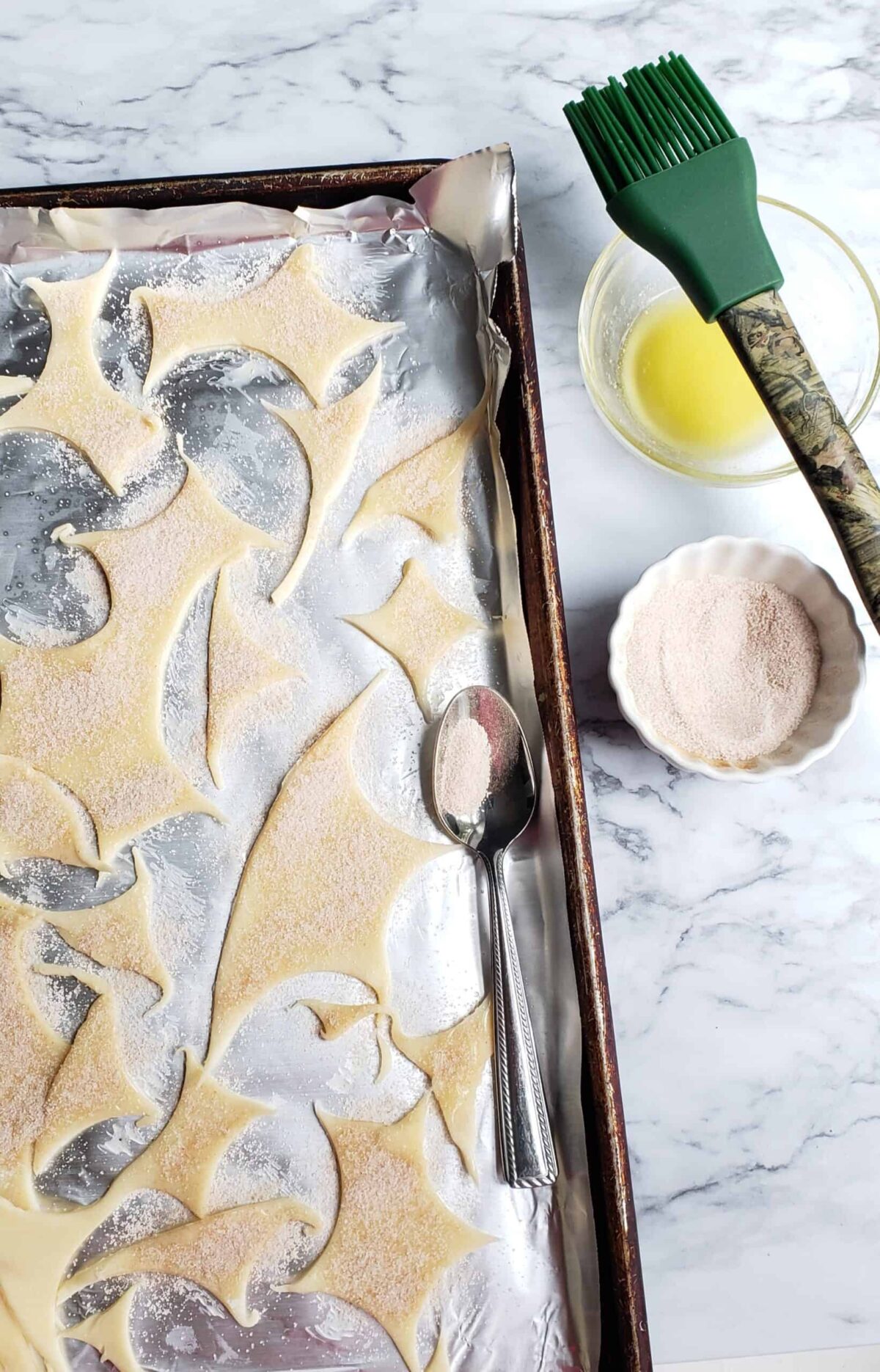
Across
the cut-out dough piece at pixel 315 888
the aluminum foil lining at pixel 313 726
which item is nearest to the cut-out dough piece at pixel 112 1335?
the aluminum foil lining at pixel 313 726

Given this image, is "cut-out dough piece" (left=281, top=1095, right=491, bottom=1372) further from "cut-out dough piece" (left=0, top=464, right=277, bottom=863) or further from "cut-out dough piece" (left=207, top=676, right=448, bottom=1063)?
"cut-out dough piece" (left=0, top=464, right=277, bottom=863)

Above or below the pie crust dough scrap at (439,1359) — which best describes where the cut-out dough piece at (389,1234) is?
above

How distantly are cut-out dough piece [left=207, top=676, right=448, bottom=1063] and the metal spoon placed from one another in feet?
0.10

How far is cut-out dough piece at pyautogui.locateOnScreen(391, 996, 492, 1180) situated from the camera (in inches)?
21.3

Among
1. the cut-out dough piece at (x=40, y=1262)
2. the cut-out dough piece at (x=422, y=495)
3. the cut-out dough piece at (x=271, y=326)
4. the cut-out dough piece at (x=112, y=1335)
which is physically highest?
the cut-out dough piece at (x=271, y=326)

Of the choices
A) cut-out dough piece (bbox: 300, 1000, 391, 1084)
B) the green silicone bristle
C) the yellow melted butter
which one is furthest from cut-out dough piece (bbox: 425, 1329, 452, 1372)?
the green silicone bristle

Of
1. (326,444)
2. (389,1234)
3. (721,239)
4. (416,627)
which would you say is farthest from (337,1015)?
(721,239)

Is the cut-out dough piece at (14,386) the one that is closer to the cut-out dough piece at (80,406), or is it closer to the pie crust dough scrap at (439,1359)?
the cut-out dough piece at (80,406)

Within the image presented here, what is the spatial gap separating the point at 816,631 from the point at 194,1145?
44 centimetres

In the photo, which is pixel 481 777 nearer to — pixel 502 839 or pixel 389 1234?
pixel 502 839

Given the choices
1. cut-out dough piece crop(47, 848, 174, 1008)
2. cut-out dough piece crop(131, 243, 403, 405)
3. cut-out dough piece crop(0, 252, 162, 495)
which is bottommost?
cut-out dough piece crop(47, 848, 174, 1008)

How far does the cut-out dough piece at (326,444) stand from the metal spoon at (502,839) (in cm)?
13

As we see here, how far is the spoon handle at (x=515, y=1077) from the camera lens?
531mm

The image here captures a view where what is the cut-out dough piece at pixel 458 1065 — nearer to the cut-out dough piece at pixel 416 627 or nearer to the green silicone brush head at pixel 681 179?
the cut-out dough piece at pixel 416 627
